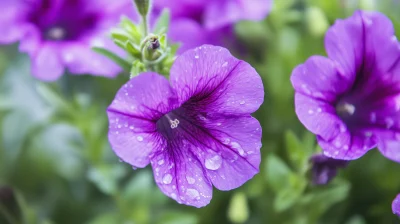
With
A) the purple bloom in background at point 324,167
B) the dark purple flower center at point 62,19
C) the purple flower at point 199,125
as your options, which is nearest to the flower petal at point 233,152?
the purple flower at point 199,125

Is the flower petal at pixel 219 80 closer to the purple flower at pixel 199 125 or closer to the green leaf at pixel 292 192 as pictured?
the purple flower at pixel 199 125

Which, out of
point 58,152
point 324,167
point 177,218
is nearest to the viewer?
point 324,167

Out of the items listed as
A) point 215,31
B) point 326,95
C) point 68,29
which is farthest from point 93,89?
point 326,95

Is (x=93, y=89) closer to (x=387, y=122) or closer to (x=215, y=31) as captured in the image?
(x=215, y=31)

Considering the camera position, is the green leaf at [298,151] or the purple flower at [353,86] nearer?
the purple flower at [353,86]

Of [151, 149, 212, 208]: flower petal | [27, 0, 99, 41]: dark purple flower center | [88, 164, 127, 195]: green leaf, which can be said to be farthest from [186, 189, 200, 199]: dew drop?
[27, 0, 99, 41]: dark purple flower center

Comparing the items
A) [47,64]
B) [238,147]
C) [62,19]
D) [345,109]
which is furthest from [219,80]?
[62,19]

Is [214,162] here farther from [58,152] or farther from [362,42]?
[58,152]
